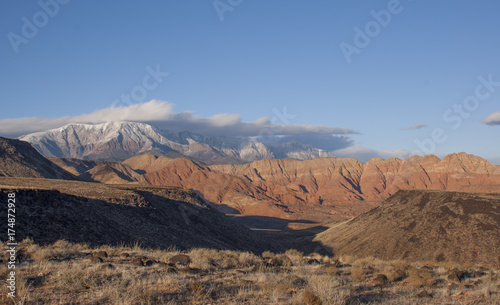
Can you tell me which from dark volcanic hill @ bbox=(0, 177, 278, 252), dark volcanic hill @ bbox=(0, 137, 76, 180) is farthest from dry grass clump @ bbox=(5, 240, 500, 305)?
dark volcanic hill @ bbox=(0, 137, 76, 180)

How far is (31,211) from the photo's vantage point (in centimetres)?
2495

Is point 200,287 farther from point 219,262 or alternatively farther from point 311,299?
point 219,262

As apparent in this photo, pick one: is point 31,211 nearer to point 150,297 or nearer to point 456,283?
point 150,297

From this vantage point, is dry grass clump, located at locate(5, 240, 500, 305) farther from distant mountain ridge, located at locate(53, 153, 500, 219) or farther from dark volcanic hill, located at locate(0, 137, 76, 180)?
distant mountain ridge, located at locate(53, 153, 500, 219)

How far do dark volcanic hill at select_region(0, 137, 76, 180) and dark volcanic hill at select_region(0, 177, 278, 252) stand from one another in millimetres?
33480

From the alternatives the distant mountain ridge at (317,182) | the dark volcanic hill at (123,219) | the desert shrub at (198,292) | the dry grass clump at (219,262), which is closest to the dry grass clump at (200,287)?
the desert shrub at (198,292)

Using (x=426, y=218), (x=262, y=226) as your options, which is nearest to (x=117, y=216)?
(x=426, y=218)

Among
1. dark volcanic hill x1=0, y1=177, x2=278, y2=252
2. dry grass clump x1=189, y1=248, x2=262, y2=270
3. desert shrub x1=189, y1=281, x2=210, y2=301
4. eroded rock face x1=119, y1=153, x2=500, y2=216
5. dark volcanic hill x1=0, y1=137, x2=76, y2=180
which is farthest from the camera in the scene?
eroded rock face x1=119, y1=153, x2=500, y2=216

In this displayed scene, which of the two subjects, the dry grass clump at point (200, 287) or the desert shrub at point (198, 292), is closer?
the dry grass clump at point (200, 287)

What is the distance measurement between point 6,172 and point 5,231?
53327 mm

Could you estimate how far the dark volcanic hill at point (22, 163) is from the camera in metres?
67.6

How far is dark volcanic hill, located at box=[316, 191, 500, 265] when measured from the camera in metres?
38.4

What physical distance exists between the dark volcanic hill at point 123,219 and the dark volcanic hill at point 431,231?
12.8m

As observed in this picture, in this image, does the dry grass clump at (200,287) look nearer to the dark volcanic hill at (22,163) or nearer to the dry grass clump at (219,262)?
the dry grass clump at (219,262)
